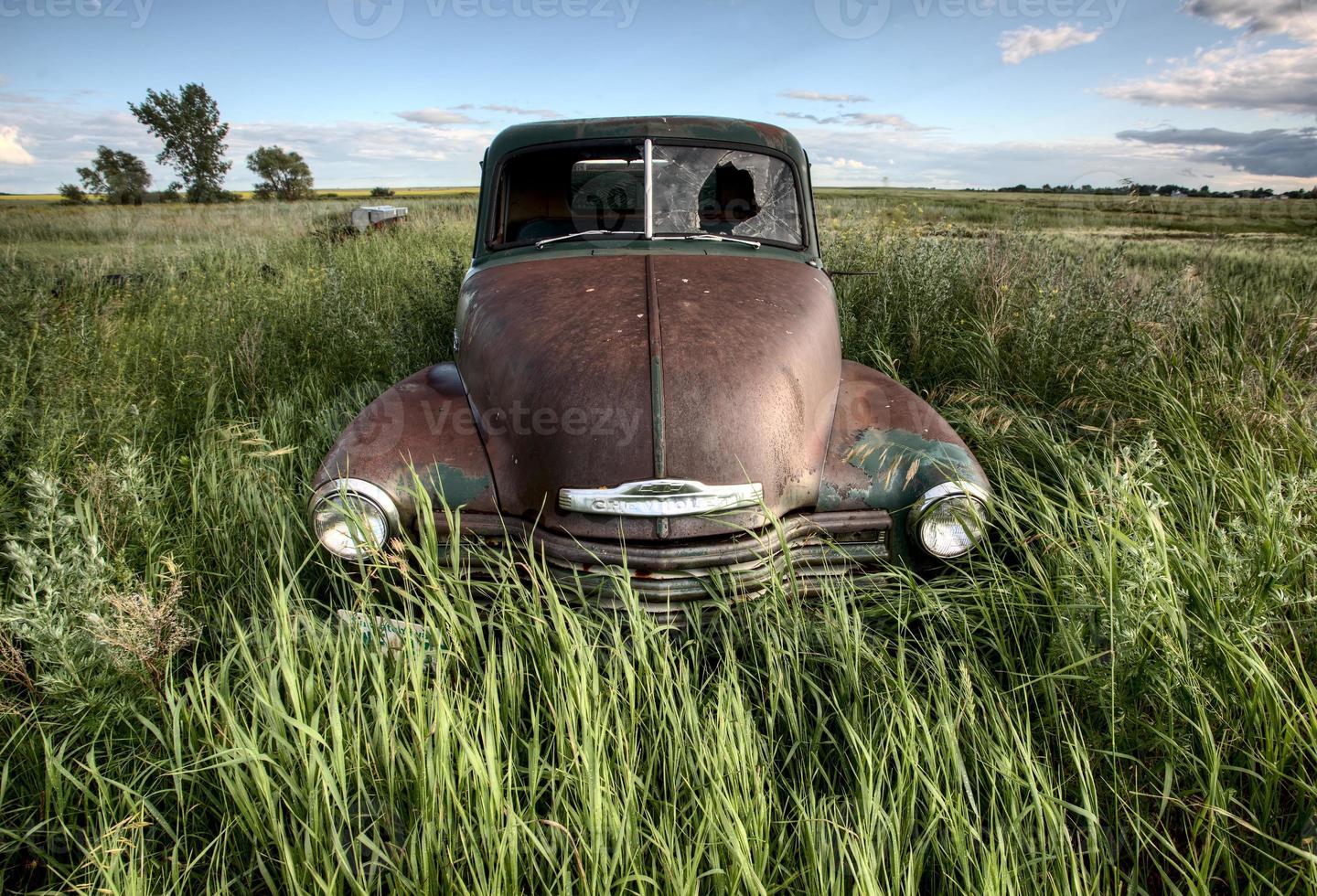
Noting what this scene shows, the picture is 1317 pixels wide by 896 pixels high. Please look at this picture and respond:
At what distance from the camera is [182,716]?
73.9 inches

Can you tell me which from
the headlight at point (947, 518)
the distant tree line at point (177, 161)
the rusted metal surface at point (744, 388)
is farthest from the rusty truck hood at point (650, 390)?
the distant tree line at point (177, 161)

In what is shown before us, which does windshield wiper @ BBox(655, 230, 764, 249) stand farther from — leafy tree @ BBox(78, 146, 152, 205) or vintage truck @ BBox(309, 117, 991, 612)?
leafy tree @ BBox(78, 146, 152, 205)

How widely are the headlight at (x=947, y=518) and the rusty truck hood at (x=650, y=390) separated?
0.35 metres

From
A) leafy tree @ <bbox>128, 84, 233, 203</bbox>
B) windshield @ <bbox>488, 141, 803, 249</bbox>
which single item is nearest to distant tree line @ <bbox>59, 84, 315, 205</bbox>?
leafy tree @ <bbox>128, 84, 233, 203</bbox>

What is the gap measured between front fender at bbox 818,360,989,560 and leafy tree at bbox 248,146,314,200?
205 feet

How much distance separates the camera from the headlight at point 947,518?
2178mm

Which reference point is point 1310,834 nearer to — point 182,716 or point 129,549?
point 182,716

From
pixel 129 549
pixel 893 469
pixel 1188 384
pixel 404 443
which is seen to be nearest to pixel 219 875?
pixel 404 443

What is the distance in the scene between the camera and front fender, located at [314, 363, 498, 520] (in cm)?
223

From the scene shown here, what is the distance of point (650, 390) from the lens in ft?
6.89

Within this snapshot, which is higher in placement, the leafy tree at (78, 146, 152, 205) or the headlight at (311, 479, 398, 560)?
the leafy tree at (78, 146, 152, 205)

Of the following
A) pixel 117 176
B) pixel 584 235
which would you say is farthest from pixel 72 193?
pixel 584 235

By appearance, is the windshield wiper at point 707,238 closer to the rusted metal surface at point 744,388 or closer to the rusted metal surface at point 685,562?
the rusted metal surface at point 744,388

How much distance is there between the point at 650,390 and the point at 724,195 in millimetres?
1856
